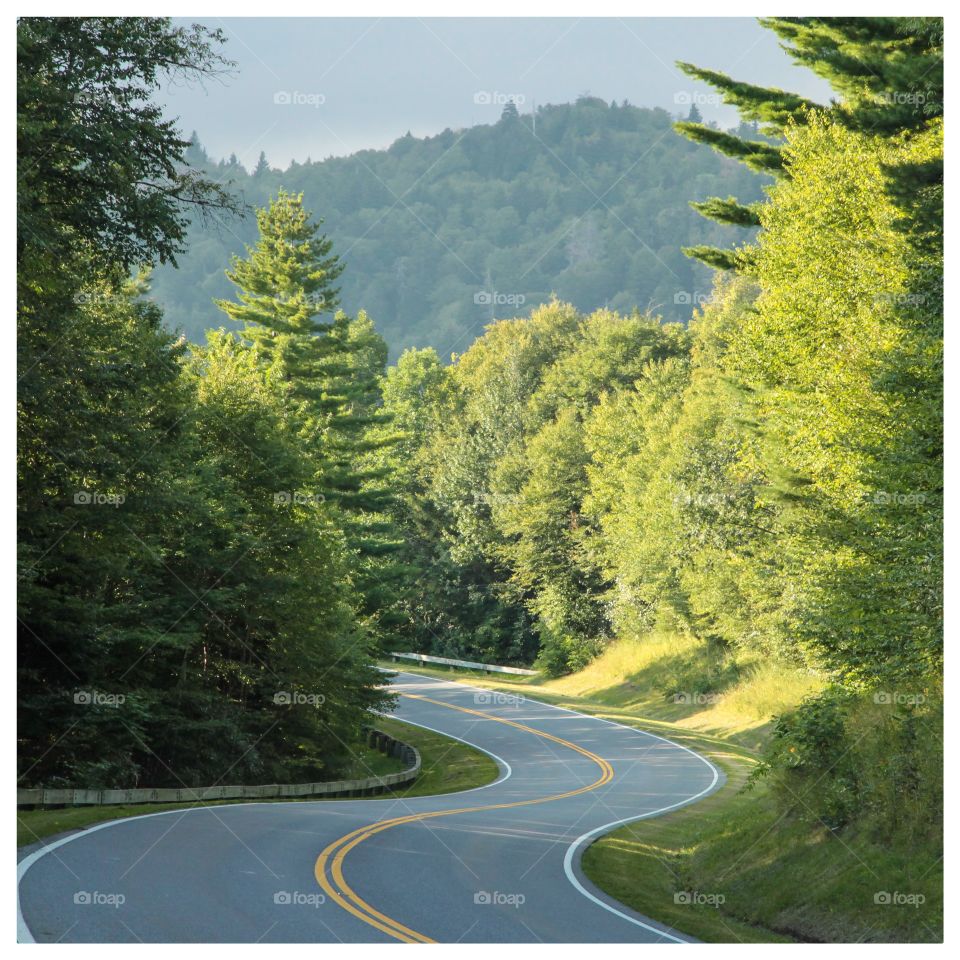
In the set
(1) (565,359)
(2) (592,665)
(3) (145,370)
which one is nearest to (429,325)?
(1) (565,359)

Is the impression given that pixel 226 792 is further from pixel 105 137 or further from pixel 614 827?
pixel 105 137

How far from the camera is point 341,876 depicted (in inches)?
558

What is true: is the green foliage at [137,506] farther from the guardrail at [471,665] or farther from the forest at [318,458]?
the guardrail at [471,665]

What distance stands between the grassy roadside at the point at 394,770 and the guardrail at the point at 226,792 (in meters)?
0.21

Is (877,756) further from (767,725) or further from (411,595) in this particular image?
(411,595)

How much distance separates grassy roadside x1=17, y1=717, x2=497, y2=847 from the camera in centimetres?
1661

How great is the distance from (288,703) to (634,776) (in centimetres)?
986

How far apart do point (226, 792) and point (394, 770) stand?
12.5m

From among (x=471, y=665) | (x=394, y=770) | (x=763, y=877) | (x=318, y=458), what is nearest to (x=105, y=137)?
(x=763, y=877)

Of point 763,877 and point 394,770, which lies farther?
point 394,770

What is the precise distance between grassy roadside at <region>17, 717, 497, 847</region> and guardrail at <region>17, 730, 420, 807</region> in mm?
211

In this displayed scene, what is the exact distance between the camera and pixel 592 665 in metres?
57.1

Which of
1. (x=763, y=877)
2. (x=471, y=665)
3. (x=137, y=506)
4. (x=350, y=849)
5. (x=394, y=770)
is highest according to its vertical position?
(x=137, y=506)

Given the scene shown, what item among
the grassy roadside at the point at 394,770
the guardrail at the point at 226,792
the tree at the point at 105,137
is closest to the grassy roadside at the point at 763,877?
the grassy roadside at the point at 394,770
